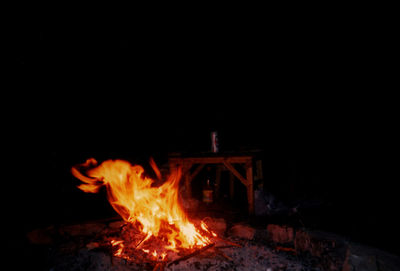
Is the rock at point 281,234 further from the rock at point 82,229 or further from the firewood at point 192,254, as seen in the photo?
the rock at point 82,229

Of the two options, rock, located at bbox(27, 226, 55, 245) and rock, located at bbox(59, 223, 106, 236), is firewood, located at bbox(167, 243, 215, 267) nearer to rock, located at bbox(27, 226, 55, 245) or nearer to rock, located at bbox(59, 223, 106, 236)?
rock, located at bbox(59, 223, 106, 236)

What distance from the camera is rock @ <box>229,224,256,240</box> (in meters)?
3.89

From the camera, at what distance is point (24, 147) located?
189 inches

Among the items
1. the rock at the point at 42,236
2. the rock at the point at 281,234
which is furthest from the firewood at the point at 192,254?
the rock at the point at 42,236

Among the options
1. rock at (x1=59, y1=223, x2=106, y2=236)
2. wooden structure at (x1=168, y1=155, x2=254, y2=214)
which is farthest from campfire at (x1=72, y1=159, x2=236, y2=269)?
wooden structure at (x1=168, y1=155, x2=254, y2=214)

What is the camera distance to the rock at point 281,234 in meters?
3.59

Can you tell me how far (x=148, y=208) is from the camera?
4320 mm

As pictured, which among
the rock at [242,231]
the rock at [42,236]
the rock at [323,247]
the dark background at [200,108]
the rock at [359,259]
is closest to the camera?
the rock at [359,259]

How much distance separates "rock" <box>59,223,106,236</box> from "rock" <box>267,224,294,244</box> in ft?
9.78

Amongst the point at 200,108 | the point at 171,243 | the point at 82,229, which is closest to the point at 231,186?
the point at 200,108

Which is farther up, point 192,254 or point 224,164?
point 224,164

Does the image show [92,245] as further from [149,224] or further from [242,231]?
[242,231]

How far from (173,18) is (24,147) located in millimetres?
4927

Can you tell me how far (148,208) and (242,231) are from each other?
1753 millimetres
